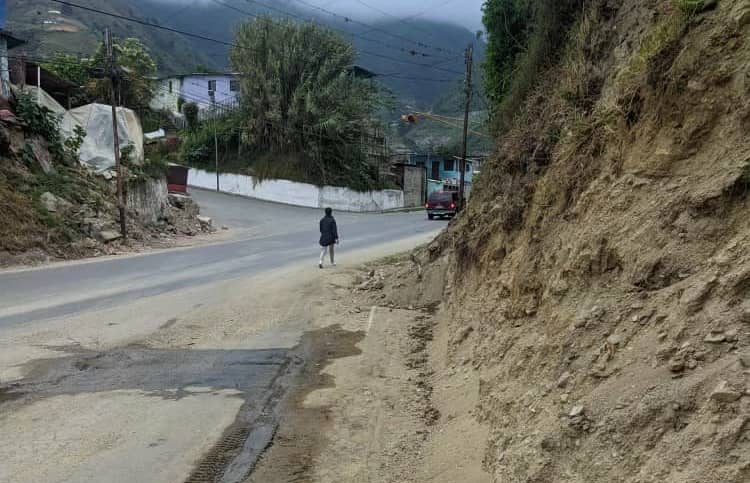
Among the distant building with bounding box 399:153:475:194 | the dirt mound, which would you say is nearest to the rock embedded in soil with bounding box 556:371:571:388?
the dirt mound

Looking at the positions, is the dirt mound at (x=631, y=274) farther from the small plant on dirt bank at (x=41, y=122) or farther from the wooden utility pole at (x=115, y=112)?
the small plant on dirt bank at (x=41, y=122)

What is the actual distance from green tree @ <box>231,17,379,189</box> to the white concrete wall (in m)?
1.10

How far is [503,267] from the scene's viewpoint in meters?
7.11

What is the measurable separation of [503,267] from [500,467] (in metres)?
3.48

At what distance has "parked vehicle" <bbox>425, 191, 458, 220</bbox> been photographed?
38.9 m

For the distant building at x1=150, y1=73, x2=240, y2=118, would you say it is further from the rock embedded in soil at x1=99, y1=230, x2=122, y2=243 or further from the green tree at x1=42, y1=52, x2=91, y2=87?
the rock embedded in soil at x1=99, y1=230, x2=122, y2=243

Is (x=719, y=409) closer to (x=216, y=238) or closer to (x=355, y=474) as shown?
(x=355, y=474)

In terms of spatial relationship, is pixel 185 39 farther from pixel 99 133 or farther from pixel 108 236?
pixel 108 236

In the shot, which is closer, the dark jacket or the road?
the road

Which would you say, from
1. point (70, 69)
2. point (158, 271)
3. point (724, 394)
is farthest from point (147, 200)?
point (724, 394)

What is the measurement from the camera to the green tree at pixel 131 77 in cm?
4109

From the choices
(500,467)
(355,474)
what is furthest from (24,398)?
(500,467)

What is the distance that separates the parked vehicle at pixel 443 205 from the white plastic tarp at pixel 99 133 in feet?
59.5

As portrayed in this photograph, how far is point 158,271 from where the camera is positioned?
1647 centimetres
